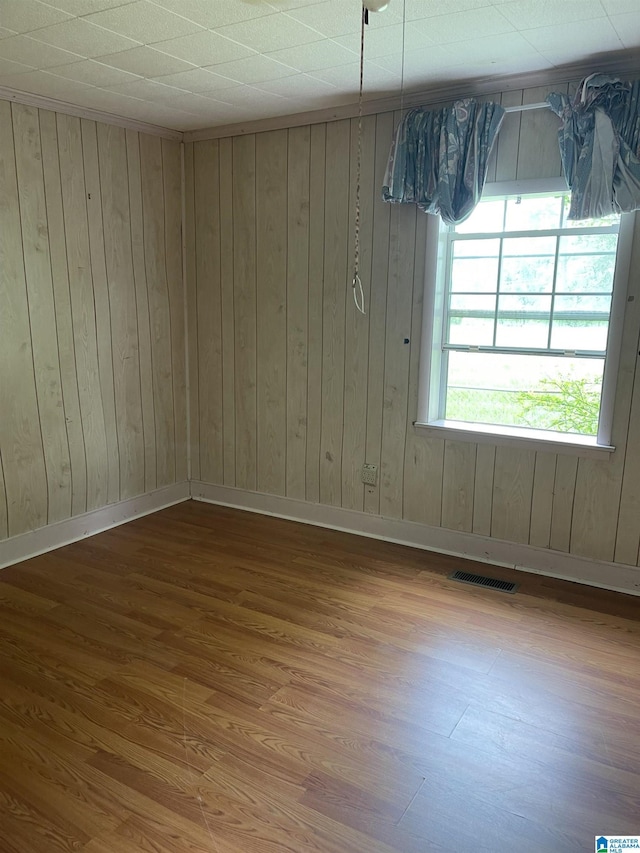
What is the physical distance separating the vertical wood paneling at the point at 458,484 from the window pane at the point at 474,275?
87cm

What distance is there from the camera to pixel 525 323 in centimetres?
334

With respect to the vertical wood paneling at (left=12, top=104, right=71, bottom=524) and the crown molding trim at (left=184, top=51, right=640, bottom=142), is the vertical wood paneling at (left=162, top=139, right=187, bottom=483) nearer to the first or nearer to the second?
the crown molding trim at (left=184, top=51, right=640, bottom=142)

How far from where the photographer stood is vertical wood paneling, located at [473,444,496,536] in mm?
3486

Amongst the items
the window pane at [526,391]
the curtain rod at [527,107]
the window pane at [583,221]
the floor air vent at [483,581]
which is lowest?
the floor air vent at [483,581]

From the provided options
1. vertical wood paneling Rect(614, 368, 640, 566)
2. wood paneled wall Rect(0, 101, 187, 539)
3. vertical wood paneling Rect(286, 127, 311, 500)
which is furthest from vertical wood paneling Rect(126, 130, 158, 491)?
vertical wood paneling Rect(614, 368, 640, 566)

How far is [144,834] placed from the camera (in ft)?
5.62

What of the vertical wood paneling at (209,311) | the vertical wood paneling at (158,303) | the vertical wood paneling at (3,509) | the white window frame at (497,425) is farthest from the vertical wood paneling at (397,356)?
the vertical wood paneling at (3,509)

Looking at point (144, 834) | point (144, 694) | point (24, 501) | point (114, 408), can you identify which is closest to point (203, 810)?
point (144, 834)

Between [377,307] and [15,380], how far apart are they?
2.08 m

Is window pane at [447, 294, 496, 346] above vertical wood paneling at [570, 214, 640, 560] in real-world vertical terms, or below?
above

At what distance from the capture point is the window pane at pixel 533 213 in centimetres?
319

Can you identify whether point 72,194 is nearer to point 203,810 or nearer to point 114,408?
point 114,408

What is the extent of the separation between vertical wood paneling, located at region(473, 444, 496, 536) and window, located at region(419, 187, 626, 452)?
0.45 ft

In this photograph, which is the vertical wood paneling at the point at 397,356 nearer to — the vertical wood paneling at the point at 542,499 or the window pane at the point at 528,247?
the window pane at the point at 528,247
